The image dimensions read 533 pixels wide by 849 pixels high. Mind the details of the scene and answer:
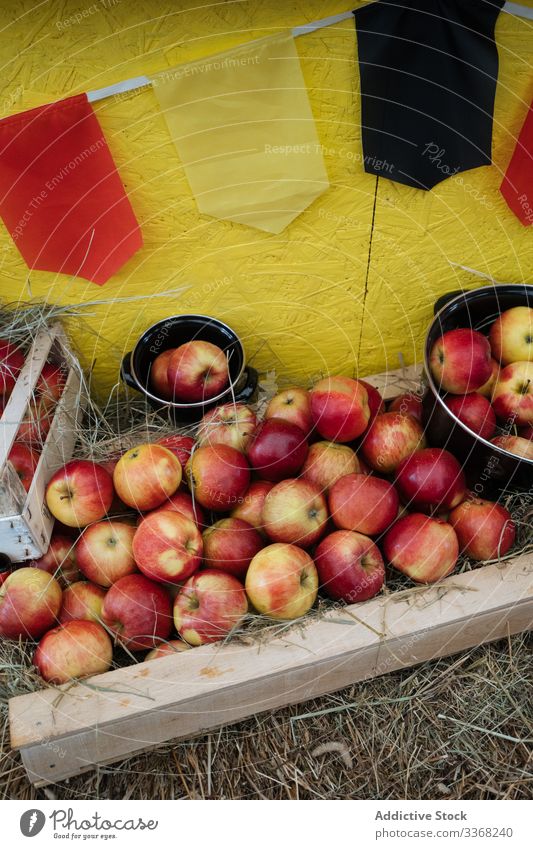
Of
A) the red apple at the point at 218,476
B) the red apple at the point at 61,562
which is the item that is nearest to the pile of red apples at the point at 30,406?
the red apple at the point at 61,562

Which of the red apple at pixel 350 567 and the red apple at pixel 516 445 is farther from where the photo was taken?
the red apple at pixel 516 445

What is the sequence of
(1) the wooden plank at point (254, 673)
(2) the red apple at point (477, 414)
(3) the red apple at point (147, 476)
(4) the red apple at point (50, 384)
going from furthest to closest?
(4) the red apple at point (50, 384)
(2) the red apple at point (477, 414)
(3) the red apple at point (147, 476)
(1) the wooden plank at point (254, 673)

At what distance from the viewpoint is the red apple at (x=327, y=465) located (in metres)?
1.77

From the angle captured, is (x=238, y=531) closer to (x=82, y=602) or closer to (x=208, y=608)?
(x=208, y=608)

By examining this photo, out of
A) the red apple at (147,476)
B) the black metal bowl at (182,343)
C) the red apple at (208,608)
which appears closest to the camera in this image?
the red apple at (208,608)

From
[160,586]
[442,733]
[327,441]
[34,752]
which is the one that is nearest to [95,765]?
[34,752]

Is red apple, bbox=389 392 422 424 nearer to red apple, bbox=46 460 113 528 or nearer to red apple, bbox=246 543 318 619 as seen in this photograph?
red apple, bbox=246 543 318 619

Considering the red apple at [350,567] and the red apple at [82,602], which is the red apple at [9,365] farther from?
the red apple at [350,567]

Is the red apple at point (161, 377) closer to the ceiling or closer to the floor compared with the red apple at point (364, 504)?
closer to the ceiling

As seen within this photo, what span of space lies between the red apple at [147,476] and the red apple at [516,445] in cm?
86

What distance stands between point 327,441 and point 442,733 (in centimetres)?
81

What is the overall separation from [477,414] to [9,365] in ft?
4.33

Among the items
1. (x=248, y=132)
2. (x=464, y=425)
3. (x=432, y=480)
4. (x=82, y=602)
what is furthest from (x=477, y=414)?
(x=82, y=602)

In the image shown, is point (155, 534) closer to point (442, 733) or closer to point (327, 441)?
point (327, 441)
